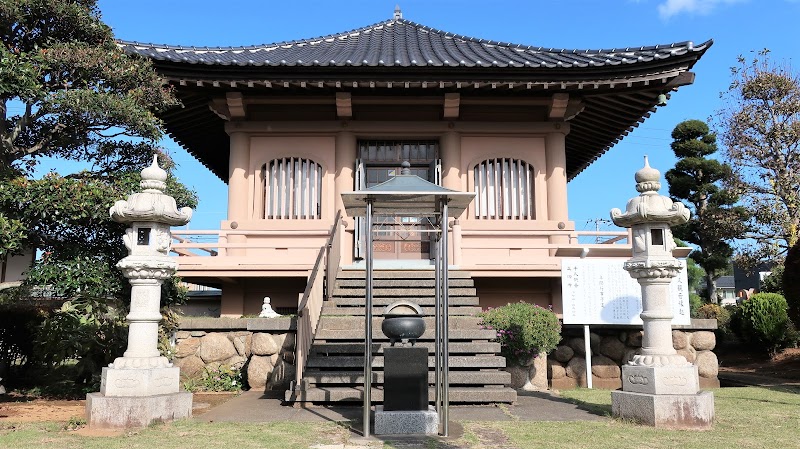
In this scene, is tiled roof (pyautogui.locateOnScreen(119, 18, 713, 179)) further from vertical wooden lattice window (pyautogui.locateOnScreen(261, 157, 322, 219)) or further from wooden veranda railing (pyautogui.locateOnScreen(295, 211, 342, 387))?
wooden veranda railing (pyautogui.locateOnScreen(295, 211, 342, 387))

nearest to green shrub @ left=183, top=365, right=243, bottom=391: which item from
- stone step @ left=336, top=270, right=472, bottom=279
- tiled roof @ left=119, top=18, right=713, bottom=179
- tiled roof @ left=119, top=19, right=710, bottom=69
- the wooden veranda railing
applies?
the wooden veranda railing

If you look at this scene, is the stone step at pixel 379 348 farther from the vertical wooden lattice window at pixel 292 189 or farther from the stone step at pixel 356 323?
the vertical wooden lattice window at pixel 292 189

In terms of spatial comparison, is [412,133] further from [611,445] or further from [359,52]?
[611,445]

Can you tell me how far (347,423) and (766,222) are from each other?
16963 mm

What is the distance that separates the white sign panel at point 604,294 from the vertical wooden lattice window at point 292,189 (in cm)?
532

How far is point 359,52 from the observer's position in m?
12.8

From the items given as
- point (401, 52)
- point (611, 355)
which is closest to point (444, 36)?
point (401, 52)

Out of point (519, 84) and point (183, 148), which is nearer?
point (519, 84)

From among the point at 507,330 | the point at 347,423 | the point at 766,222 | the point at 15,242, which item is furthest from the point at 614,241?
the point at 15,242

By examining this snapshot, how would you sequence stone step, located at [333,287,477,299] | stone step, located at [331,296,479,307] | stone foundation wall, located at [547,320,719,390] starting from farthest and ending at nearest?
stone step, located at [333,287,477,299]
stone foundation wall, located at [547,320,719,390]
stone step, located at [331,296,479,307]

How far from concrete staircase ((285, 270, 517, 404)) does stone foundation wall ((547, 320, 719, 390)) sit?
1.81 metres

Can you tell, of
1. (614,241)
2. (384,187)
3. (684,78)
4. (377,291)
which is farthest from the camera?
(614,241)

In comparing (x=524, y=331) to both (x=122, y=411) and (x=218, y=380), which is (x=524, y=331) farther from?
(x=122, y=411)

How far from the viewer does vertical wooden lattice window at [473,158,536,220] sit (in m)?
12.1
